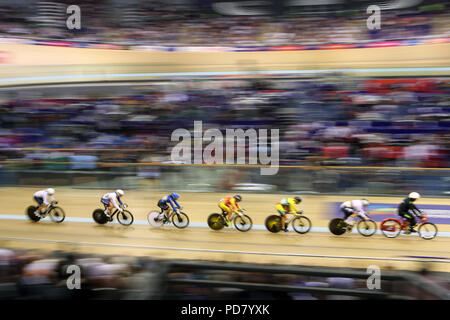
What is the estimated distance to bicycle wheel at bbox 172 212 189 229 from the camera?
28.6 ft

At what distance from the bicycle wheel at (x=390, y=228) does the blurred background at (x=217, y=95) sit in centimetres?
145

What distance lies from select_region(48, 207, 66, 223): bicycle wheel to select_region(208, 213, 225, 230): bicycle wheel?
10.1 feet

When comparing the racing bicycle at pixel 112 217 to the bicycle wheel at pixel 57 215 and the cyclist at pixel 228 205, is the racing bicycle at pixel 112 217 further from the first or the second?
the cyclist at pixel 228 205

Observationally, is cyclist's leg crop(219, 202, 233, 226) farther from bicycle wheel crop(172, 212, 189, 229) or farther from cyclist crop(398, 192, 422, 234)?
cyclist crop(398, 192, 422, 234)

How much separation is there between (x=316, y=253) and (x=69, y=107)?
31.6 ft

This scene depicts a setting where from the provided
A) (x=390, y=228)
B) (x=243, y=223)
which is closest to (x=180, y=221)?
(x=243, y=223)

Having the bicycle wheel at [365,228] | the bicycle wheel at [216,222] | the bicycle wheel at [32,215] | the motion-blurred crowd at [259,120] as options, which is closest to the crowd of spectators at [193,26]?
the motion-blurred crowd at [259,120]

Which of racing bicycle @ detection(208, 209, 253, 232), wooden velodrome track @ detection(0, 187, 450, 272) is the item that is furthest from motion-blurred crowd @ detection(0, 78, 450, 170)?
racing bicycle @ detection(208, 209, 253, 232)

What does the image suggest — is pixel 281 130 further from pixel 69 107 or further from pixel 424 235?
pixel 69 107

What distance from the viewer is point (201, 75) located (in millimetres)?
14898

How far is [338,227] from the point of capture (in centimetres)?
809

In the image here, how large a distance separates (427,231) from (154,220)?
16.5 ft

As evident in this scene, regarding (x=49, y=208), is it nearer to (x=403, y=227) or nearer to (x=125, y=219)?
(x=125, y=219)
